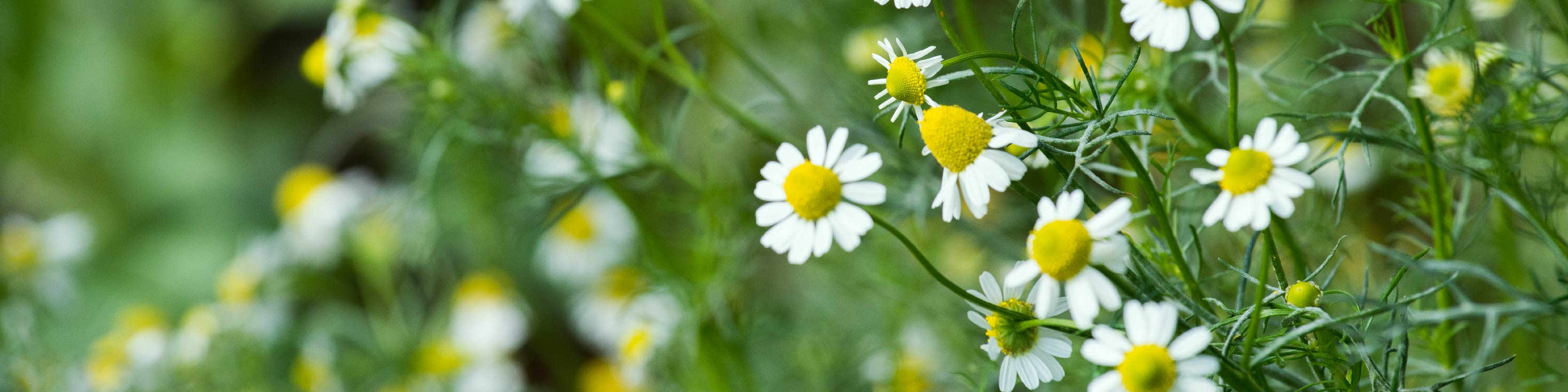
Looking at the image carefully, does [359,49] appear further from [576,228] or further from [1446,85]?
[1446,85]

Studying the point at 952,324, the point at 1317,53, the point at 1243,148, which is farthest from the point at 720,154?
the point at 1243,148

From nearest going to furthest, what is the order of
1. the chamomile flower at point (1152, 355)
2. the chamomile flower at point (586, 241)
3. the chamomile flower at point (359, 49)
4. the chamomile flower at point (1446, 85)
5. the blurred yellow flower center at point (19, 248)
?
the chamomile flower at point (1152, 355), the chamomile flower at point (1446, 85), the chamomile flower at point (359, 49), the chamomile flower at point (586, 241), the blurred yellow flower center at point (19, 248)

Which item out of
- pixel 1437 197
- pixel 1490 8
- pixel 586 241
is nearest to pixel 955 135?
pixel 1437 197

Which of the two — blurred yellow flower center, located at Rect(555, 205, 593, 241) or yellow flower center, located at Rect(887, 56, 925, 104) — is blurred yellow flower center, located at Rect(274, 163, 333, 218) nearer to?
blurred yellow flower center, located at Rect(555, 205, 593, 241)

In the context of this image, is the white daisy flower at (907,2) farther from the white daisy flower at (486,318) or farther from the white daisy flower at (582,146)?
the white daisy flower at (486,318)

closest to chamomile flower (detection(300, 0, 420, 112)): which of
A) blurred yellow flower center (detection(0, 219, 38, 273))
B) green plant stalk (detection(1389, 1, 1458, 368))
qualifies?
green plant stalk (detection(1389, 1, 1458, 368))

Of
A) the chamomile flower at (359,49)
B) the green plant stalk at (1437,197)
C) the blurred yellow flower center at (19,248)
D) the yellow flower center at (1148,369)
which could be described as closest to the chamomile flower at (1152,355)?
the yellow flower center at (1148,369)
